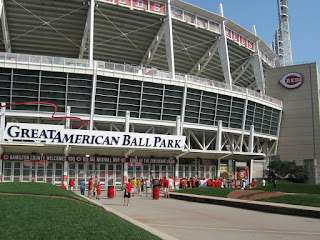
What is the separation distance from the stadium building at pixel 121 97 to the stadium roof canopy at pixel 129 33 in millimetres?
147

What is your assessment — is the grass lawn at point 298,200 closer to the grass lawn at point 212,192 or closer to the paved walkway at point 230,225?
the paved walkway at point 230,225

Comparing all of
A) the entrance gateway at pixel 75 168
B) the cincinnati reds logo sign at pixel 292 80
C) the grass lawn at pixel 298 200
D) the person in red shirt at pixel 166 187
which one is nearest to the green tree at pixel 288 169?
the entrance gateway at pixel 75 168

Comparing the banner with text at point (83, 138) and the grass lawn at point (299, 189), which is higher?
the banner with text at point (83, 138)

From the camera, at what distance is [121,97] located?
33.4 metres

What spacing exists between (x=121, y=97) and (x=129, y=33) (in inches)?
493

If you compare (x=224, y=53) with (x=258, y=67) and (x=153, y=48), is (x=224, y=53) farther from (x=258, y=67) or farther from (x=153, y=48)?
(x=258, y=67)

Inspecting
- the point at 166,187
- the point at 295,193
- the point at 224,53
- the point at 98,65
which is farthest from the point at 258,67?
the point at 166,187

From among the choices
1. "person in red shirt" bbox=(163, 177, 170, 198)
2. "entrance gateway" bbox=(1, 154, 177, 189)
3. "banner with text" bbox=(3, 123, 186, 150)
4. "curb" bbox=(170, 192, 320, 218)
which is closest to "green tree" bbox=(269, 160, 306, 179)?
"entrance gateway" bbox=(1, 154, 177, 189)

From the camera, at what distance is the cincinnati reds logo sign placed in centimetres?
5030

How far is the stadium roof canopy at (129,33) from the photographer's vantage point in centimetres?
3794

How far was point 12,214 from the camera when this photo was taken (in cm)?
973

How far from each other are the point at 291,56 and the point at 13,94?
284ft

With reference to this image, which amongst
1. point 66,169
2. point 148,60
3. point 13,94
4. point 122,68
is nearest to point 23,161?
point 66,169

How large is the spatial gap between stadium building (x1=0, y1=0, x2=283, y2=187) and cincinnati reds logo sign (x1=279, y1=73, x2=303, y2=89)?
11.0ft
